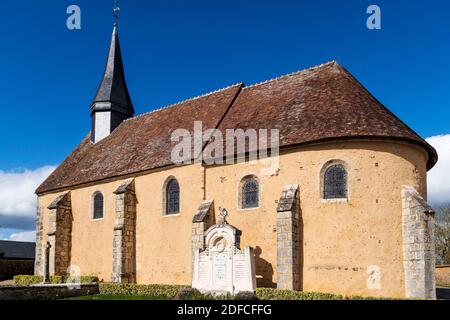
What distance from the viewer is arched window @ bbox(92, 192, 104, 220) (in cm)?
2585

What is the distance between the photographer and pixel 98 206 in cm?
2611

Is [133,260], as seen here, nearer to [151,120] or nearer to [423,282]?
[151,120]

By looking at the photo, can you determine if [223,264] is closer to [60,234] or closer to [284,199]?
[284,199]

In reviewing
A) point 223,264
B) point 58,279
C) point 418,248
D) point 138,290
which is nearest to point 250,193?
point 223,264

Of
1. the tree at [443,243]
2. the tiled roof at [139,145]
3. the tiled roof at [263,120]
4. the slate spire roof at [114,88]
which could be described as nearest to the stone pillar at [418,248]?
the tiled roof at [263,120]

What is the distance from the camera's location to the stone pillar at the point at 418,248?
16.3 meters

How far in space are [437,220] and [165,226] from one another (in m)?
35.3

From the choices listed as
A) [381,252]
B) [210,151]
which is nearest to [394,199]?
[381,252]

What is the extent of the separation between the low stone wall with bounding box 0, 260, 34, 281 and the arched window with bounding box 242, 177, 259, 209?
22.4 metres

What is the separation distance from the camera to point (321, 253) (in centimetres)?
1762

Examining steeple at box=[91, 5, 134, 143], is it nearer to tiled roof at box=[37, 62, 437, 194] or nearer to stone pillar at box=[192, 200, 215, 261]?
tiled roof at box=[37, 62, 437, 194]

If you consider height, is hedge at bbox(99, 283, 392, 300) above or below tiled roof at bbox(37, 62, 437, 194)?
below

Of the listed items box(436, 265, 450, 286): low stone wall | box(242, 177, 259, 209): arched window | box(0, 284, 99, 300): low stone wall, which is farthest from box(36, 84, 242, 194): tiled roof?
box(436, 265, 450, 286): low stone wall
